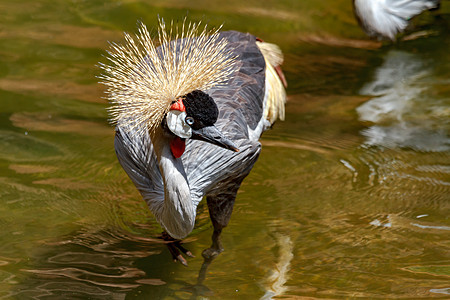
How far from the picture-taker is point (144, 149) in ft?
10.5

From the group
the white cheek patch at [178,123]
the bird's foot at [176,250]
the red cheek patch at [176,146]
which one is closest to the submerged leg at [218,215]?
the bird's foot at [176,250]

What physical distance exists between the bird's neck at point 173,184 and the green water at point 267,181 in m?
0.53

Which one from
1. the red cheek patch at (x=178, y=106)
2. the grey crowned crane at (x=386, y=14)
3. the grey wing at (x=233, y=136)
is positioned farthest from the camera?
the grey crowned crane at (x=386, y=14)

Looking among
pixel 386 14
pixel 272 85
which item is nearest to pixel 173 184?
pixel 272 85

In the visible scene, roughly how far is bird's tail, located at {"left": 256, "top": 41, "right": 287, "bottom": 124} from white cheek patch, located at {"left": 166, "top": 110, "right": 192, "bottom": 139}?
1409 millimetres

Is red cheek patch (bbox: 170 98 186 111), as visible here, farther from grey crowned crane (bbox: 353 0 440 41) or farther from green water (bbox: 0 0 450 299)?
grey crowned crane (bbox: 353 0 440 41)

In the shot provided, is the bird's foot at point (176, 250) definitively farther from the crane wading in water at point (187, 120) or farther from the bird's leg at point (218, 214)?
the bird's leg at point (218, 214)

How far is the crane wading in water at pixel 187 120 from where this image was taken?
9.07 feet

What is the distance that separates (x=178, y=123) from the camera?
9.03ft

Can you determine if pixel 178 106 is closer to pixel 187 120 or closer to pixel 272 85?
pixel 187 120

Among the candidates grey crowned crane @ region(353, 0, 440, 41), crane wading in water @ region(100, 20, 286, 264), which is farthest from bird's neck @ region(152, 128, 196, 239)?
grey crowned crane @ region(353, 0, 440, 41)

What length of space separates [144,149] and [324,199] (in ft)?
4.47

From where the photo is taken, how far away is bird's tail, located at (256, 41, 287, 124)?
4230 mm

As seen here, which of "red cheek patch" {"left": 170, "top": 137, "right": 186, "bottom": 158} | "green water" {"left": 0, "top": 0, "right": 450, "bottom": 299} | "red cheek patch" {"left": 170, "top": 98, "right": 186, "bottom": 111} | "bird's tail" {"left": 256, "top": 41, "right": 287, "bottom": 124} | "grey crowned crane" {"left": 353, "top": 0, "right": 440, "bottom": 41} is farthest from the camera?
"grey crowned crane" {"left": 353, "top": 0, "right": 440, "bottom": 41}
